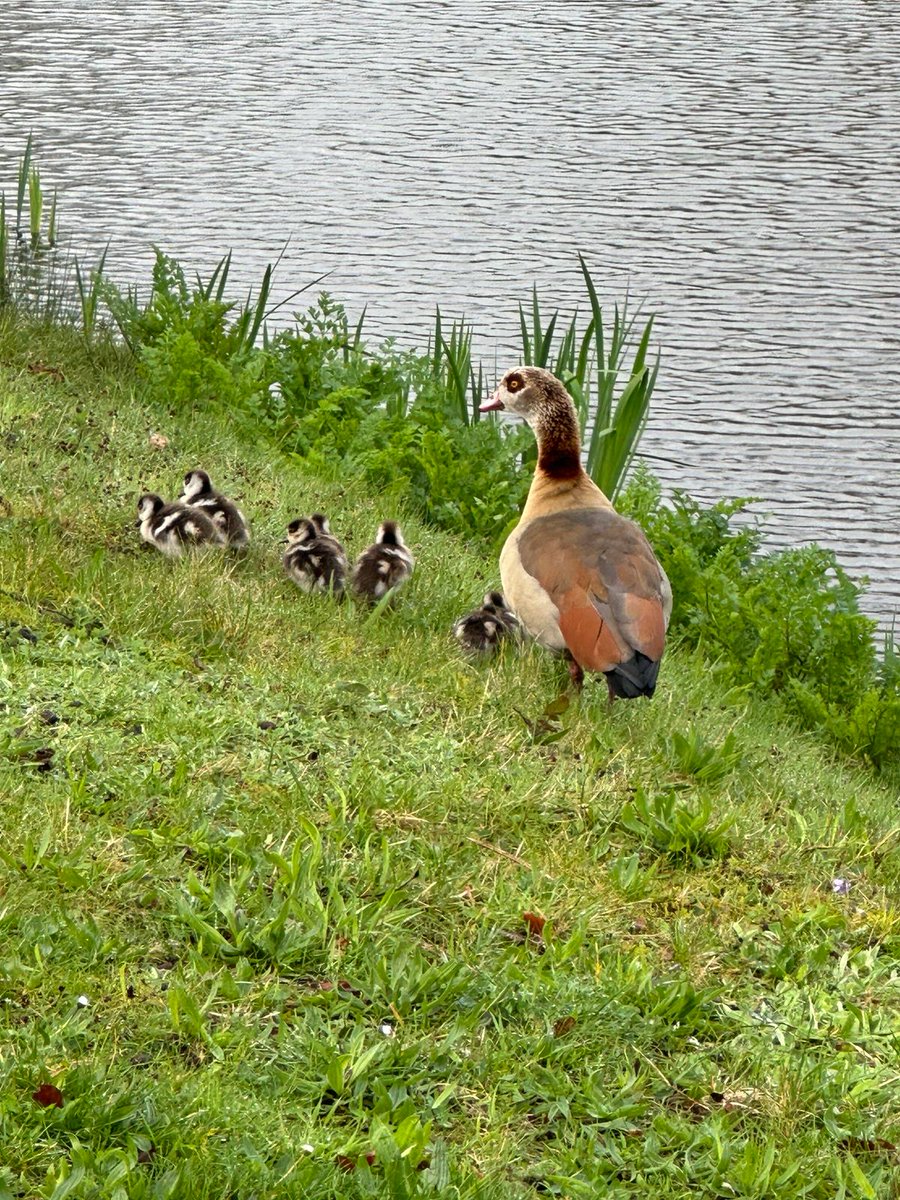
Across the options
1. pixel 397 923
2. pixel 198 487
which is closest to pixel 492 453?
pixel 198 487

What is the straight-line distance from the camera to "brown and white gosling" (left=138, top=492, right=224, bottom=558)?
7371mm

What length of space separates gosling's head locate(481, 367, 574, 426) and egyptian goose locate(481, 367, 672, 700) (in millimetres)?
328

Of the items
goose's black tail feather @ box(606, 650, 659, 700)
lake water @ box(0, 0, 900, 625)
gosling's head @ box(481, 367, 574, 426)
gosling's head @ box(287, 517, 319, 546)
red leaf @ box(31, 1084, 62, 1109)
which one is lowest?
lake water @ box(0, 0, 900, 625)

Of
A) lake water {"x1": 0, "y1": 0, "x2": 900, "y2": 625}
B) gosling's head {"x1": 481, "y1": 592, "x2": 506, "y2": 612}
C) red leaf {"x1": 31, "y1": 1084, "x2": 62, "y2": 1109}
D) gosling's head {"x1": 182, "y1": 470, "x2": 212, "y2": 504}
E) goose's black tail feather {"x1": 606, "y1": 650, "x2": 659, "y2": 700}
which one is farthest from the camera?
lake water {"x1": 0, "y1": 0, "x2": 900, "y2": 625}

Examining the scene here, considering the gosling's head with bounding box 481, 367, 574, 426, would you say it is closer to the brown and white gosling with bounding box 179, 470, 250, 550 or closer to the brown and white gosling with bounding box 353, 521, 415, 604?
the brown and white gosling with bounding box 353, 521, 415, 604

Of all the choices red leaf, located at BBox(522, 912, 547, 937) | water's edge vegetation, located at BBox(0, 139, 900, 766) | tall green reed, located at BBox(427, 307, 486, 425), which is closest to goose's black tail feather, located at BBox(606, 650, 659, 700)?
red leaf, located at BBox(522, 912, 547, 937)

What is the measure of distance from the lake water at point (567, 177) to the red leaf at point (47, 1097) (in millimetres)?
7399

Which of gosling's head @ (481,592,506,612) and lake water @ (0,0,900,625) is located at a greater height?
gosling's head @ (481,592,506,612)

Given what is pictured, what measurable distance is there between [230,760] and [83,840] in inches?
30.1

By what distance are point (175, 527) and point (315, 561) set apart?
0.66 metres

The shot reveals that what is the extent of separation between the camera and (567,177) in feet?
63.4

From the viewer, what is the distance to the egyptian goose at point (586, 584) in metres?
6.33

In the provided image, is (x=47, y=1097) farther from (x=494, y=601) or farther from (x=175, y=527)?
(x=494, y=601)

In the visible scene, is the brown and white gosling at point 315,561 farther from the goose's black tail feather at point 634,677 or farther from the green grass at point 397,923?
the goose's black tail feather at point 634,677
